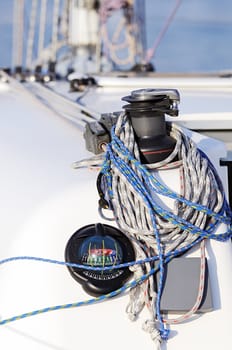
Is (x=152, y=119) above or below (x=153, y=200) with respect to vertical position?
above

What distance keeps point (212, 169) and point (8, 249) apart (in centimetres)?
48

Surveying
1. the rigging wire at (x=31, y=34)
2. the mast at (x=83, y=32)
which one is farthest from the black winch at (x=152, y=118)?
the rigging wire at (x=31, y=34)

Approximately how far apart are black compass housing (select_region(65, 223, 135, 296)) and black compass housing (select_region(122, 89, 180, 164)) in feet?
0.71

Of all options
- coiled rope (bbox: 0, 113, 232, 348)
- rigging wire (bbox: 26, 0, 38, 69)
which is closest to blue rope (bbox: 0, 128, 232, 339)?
coiled rope (bbox: 0, 113, 232, 348)

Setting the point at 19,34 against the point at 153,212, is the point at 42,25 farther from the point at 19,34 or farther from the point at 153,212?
the point at 153,212

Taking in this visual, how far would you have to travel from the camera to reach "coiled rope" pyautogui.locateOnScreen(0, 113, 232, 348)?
4.18 feet

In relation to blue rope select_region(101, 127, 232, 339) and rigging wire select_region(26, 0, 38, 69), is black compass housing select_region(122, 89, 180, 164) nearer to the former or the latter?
blue rope select_region(101, 127, 232, 339)

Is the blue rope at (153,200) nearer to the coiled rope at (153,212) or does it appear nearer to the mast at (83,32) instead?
the coiled rope at (153,212)

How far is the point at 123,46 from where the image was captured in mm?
6836

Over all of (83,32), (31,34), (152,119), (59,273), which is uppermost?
(31,34)

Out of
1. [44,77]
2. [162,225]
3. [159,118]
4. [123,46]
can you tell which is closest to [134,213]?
[162,225]

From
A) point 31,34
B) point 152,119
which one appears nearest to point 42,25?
point 31,34

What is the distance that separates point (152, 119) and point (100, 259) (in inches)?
13.4

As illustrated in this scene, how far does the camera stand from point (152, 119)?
1.41m
